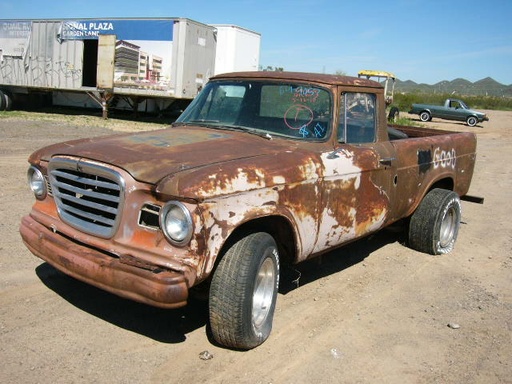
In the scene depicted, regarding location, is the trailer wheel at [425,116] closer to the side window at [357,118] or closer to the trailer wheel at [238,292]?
the side window at [357,118]

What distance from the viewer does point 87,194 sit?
10.8 ft

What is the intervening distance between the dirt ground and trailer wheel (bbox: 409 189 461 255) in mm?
169

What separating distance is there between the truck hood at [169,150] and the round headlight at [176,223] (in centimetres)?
19

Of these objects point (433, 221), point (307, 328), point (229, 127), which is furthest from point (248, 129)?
point (433, 221)

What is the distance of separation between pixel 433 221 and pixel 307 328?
8.04 ft

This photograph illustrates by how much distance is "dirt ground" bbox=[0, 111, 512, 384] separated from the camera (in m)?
3.14

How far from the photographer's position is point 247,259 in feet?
10.5

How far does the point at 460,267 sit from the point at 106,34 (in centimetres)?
1489

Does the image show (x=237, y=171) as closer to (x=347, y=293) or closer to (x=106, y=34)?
(x=347, y=293)

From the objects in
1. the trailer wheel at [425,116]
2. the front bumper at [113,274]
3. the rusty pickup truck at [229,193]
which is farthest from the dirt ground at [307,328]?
the trailer wheel at [425,116]

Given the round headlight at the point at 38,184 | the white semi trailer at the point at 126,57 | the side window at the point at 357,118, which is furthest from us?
the white semi trailer at the point at 126,57

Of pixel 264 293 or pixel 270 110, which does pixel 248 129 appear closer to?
pixel 270 110

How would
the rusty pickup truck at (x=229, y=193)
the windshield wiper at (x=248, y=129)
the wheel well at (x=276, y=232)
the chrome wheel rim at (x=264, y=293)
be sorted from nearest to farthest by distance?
the rusty pickup truck at (x=229, y=193), the wheel well at (x=276, y=232), the chrome wheel rim at (x=264, y=293), the windshield wiper at (x=248, y=129)

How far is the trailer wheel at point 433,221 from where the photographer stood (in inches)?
220
